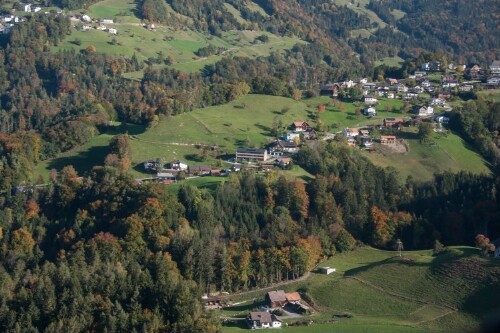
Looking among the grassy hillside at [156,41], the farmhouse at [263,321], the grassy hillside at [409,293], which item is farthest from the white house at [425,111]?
the farmhouse at [263,321]

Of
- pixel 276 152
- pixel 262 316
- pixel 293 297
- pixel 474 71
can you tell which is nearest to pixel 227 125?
pixel 276 152

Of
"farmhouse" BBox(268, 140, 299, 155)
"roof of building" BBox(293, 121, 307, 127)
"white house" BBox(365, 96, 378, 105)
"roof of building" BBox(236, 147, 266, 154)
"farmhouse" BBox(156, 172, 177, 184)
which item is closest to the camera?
"farmhouse" BBox(156, 172, 177, 184)

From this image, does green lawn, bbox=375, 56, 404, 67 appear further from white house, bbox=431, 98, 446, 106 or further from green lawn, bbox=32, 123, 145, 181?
green lawn, bbox=32, 123, 145, 181

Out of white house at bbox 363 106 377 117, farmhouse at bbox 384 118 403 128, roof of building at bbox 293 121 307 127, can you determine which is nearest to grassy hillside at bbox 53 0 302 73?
roof of building at bbox 293 121 307 127

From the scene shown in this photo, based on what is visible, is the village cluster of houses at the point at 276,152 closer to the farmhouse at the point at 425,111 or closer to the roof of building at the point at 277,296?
the farmhouse at the point at 425,111

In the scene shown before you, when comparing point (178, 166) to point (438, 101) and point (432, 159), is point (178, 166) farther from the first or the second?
point (438, 101)

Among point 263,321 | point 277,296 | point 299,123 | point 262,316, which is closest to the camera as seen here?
point 263,321

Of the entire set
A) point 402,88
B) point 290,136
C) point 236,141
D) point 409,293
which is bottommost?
point 236,141
